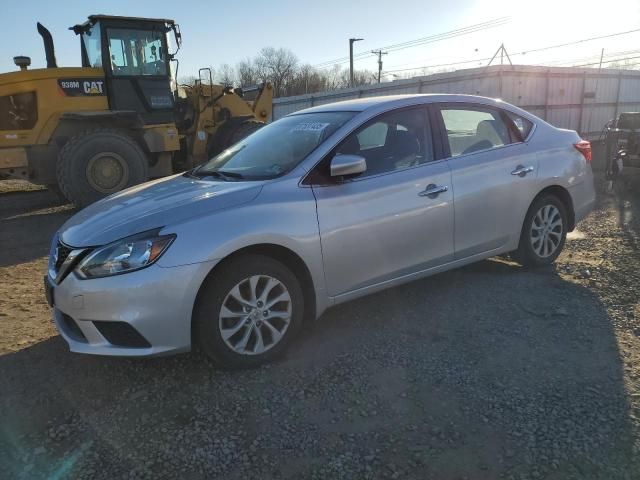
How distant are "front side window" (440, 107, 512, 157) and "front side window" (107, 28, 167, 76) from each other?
6908mm

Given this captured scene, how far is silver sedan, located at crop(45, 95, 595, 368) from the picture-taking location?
3.02m

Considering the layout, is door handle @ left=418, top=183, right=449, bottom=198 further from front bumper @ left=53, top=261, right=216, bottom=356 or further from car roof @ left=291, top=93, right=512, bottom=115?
front bumper @ left=53, top=261, right=216, bottom=356

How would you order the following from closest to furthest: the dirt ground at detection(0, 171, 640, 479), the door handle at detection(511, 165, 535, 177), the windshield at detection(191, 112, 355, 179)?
the dirt ground at detection(0, 171, 640, 479)
the windshield at detection(191, 112, 355, 179)
the door handle at detection(511, 165, 535, 177)

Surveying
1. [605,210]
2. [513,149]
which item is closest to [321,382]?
[513,149]

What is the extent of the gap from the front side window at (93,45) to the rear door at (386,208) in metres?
7.30

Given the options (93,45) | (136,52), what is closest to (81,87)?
(93,45)

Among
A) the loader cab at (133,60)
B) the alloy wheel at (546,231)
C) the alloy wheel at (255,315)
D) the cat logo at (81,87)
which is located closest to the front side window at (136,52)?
the loader cab at (133,60)

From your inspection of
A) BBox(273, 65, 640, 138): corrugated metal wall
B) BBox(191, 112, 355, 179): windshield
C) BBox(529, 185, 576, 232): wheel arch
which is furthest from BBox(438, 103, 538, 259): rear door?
BBox(273, 65, 640, 138): corrugated metal wall

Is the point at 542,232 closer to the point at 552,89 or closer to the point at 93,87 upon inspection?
the point at 93,87

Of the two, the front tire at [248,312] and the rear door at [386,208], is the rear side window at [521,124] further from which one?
the front tire at [248,312]

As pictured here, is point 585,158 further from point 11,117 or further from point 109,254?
point 11,117

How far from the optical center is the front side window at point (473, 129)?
4344 millimetres

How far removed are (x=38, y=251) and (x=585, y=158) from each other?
6379 millimetres

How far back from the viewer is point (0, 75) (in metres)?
→ 8.67
